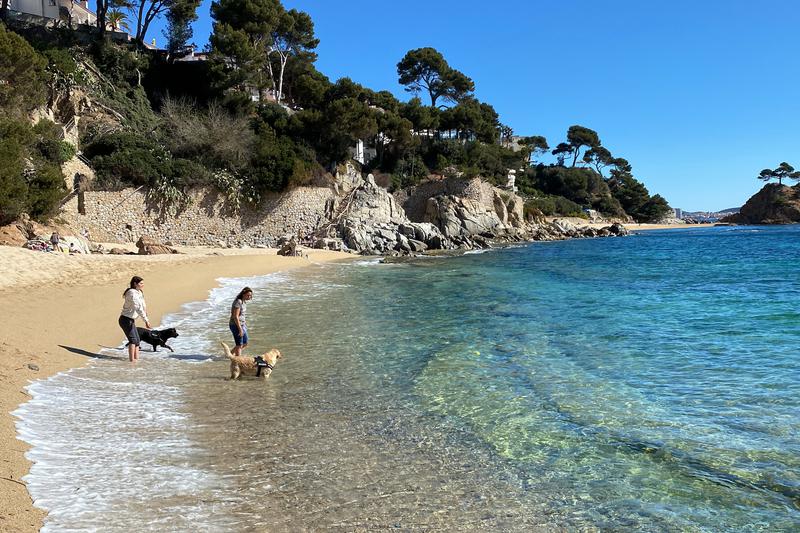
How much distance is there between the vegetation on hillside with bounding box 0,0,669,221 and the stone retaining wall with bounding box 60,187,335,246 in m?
1.05

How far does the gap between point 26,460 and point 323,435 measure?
2763mm

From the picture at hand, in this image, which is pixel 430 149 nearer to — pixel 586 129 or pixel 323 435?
pixel 323 435

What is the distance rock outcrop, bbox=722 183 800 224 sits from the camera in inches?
4183

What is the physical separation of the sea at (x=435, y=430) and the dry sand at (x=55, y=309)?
0.23 m

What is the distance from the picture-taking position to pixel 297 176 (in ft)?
123

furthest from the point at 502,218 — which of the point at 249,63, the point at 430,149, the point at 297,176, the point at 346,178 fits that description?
the point at 249,63

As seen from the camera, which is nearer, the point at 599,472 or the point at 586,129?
the point at 599,472

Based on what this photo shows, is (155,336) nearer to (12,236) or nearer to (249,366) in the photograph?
(249,366)

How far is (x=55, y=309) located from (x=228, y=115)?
29.3 metres

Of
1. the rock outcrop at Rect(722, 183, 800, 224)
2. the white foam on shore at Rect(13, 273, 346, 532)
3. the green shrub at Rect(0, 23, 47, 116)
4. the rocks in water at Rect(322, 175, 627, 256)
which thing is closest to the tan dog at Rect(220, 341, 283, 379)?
the white foam on shore at Rect(13, 273, 346, 532)

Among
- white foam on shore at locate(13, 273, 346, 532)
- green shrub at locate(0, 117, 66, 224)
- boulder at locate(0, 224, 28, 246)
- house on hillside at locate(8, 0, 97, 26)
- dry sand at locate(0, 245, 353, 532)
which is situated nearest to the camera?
white foam on shore at locate(13, 273, 346, 532)

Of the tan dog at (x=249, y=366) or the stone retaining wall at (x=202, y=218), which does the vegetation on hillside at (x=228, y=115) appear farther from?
the tan dog at (x=249, y=366)

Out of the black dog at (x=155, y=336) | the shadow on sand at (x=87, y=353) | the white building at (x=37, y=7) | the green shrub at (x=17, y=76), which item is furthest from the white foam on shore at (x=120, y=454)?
the white building at (x=37, y=7)

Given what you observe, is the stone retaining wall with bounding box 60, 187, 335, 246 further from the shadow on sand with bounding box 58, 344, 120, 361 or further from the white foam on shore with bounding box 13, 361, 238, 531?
the white foam on shore with bounding box 13, 361, 238, 531
